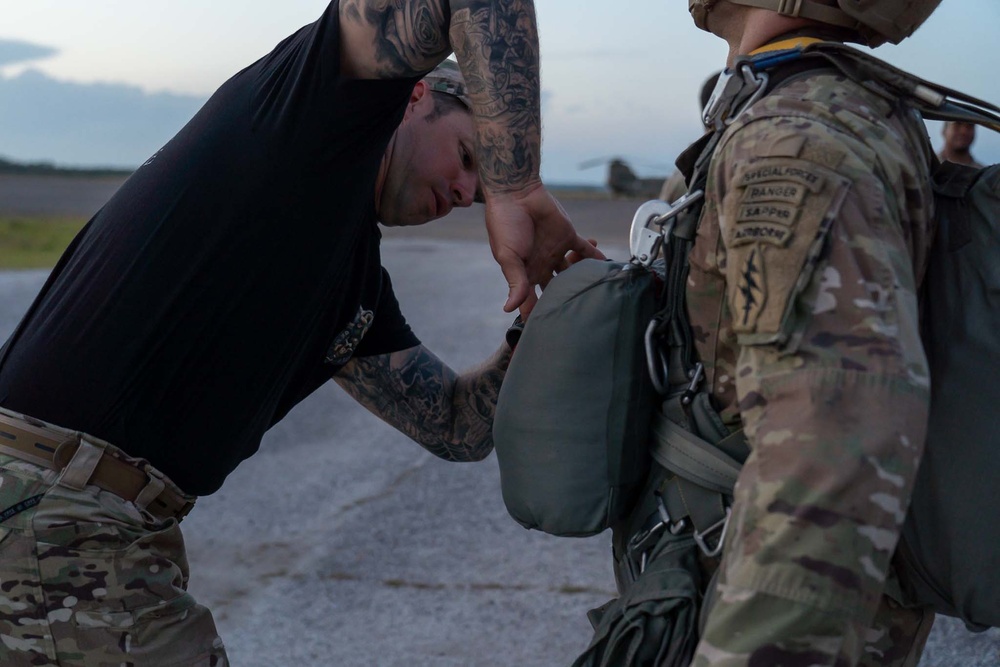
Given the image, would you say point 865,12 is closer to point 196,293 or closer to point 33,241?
point 196,293

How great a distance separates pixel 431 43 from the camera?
77.9 inches

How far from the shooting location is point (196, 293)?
208 cm

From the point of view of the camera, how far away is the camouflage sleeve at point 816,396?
125 centimetres

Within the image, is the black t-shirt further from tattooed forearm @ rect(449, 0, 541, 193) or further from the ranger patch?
the ranger patch

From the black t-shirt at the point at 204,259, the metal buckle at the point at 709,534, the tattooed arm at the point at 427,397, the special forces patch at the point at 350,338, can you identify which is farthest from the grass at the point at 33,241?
the metal buckle at the point at 709,534

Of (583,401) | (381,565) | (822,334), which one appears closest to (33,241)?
(381,565)

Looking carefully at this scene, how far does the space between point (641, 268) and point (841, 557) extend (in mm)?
659

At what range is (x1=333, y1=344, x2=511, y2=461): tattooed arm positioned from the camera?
2.79m

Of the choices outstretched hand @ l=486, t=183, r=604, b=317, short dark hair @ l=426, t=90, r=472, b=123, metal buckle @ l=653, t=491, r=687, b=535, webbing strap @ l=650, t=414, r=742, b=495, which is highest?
short dark hair @ l=426, t=90, r=472, b=123

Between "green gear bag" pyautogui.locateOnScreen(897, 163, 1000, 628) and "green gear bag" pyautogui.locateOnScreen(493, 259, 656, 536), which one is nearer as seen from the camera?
"green gear bag" pyautogui.locateOnScreen(897, 163, 1000, 628)

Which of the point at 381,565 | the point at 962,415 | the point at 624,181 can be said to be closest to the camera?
the point at 962,415

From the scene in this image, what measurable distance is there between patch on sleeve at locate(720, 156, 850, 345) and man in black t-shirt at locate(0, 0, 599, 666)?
2.08ft

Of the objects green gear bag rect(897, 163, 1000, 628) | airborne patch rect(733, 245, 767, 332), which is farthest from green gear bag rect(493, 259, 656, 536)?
green gear bag rect(897, 163, 1000, 628)

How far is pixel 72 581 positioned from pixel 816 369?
1495 millimetres
